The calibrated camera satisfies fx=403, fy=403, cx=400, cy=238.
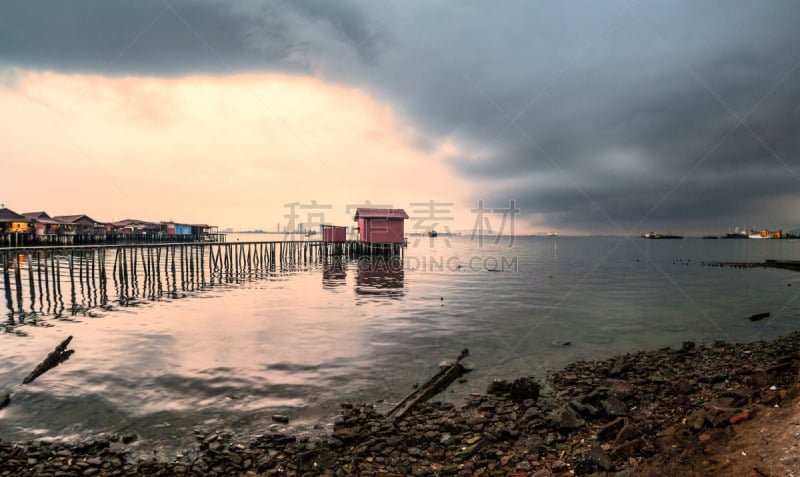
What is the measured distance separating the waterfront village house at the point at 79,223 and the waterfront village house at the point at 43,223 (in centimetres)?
139

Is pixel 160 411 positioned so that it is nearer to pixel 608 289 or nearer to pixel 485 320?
pixel 485 320

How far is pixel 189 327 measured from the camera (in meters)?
16.1

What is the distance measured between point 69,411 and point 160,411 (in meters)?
1.86

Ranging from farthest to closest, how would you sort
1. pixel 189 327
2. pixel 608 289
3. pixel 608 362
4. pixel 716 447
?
pixel 608 289 → pixel 189 327 → pixel 608 362 → pixel 716 447

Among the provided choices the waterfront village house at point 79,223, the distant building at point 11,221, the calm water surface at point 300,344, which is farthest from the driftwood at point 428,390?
the waterfront village house at point 79,223

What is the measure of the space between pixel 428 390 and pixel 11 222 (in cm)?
7754

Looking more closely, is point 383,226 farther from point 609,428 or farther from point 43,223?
point 43,223

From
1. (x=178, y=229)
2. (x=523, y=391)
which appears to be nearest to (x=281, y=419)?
(x=523, y=391)

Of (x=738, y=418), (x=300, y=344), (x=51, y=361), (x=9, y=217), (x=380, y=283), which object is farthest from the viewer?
(x=9, y=217)

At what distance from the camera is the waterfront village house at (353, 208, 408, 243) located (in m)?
53.9

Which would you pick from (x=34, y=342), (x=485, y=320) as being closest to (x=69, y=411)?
(x=34, y=342)

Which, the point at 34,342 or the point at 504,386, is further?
the point at 34,342

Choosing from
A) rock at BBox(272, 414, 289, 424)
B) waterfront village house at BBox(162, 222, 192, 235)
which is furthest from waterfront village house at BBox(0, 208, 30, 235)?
rock at BBox(272, 414, 289, 424)

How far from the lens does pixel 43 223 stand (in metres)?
63.2
